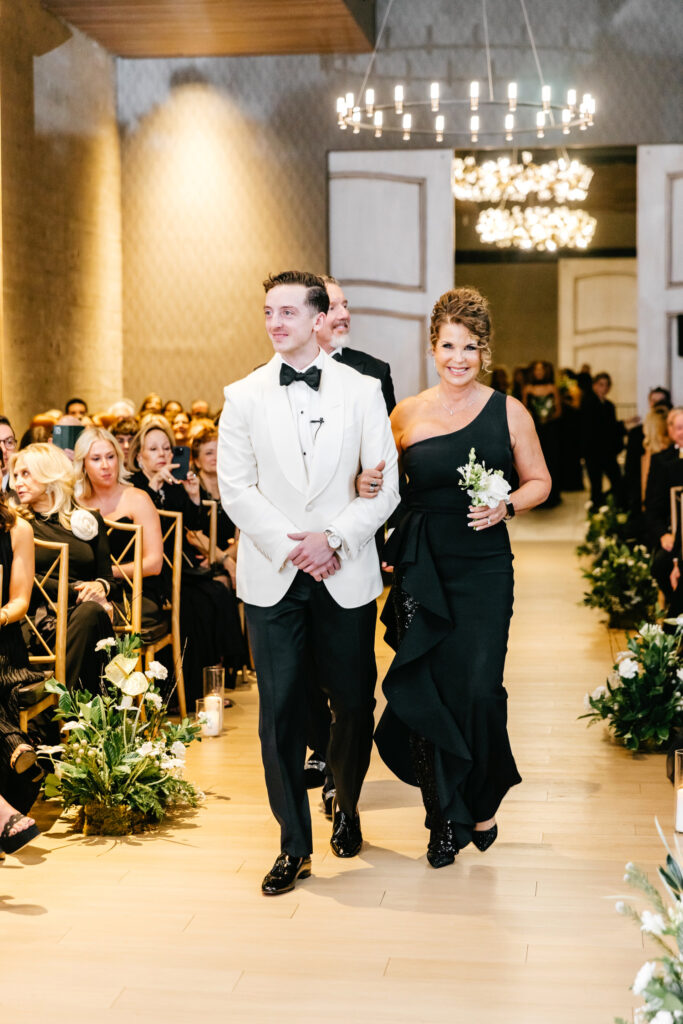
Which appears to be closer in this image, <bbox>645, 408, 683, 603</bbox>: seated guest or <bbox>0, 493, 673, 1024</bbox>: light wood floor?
<bbox>0, 493, 673, 1024</bbox>: light wood floor

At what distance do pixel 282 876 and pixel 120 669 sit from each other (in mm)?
1007

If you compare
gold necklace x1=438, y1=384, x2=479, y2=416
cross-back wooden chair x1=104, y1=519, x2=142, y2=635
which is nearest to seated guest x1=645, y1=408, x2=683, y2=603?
cross-back wooden chair x1=104, y1=519, x2=142, y2=635

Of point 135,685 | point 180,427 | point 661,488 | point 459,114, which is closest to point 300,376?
point 135,685

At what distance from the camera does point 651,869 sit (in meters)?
3.94

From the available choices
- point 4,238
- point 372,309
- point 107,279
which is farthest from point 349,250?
point 4,238

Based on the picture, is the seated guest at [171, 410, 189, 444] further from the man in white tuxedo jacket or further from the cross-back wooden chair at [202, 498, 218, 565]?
the man in white tuxedo jacket

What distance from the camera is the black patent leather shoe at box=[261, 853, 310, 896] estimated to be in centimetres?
379

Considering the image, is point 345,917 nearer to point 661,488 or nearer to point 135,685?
point 135,685

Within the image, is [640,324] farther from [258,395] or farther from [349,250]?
[258,395]

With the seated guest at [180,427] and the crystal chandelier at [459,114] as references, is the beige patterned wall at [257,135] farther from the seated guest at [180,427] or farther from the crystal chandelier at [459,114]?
the seated guest at [180,427]

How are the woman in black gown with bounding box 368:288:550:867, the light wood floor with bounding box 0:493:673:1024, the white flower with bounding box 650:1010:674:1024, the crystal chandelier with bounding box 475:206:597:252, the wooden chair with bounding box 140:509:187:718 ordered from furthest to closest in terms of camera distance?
the crystal chandelier with bounding box 475:206:597:252 → the wooden chair with bounding box 140:509:187:718 → the woman in black gown with bounding box 368:288:550:867 → the light wood floor with bounding box 0:493:673:1024 → the white flower with bounding box 650:1010:674:1024

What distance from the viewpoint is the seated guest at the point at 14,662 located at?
4.21 m

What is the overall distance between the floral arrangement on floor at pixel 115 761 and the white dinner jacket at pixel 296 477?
825 mm

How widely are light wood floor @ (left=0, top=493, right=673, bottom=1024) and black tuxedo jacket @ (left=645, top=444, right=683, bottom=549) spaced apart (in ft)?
8.59
